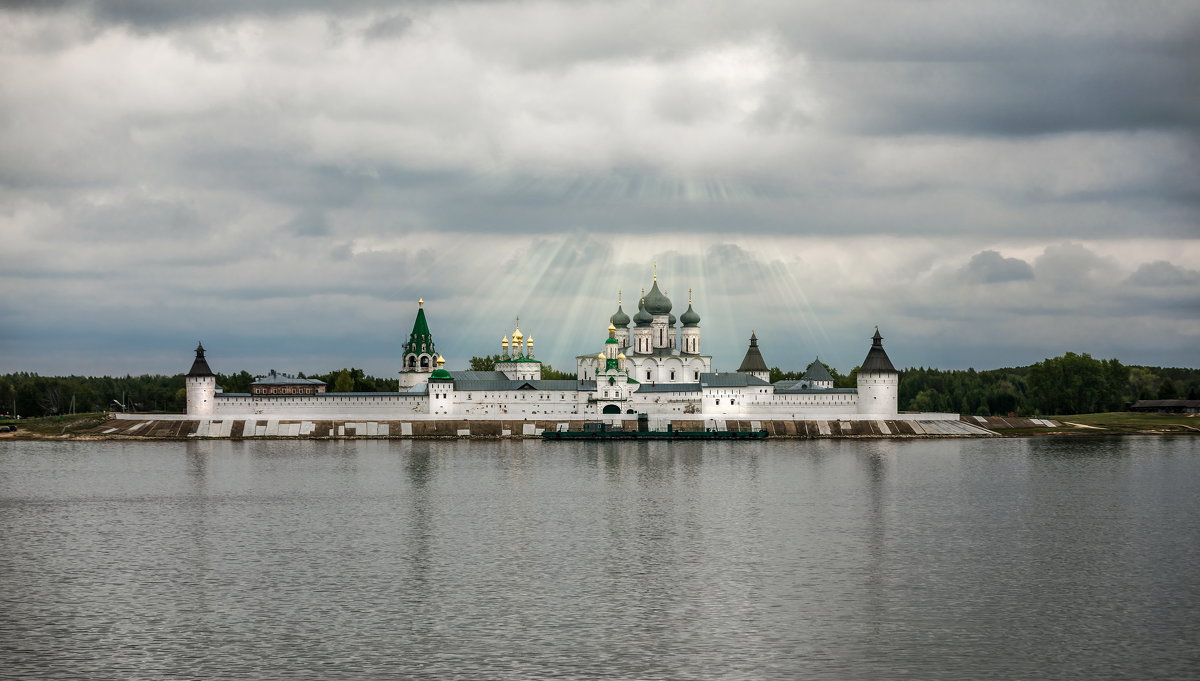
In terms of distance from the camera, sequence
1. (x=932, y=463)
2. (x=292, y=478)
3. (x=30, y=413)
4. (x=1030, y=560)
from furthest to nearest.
Result: (x=30, y=413) < (x=932, y=463) < (x=292, y=478) < (x=1030, y=560)

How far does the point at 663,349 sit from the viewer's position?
85.7 m

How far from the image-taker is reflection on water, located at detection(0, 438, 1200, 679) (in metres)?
18.0

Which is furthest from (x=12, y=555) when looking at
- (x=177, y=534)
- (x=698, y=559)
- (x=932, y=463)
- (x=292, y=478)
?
(x=932, y=463)

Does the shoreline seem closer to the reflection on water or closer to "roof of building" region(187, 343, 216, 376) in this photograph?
"roof of building" region(187, 343, 216, 376)

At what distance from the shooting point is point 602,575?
24266 mm

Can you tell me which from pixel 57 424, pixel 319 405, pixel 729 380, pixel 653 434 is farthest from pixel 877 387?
pixel 57 424

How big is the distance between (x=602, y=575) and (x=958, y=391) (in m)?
76.9

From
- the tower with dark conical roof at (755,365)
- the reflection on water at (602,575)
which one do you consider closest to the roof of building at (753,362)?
the tower with dark conical roof at (755,365)

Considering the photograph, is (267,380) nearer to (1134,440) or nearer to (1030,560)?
(1134,440)

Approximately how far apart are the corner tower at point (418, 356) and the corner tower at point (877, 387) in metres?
28.2

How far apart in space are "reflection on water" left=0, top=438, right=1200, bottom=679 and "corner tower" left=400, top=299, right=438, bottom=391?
37467mm

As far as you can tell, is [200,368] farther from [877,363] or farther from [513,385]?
[877,363]

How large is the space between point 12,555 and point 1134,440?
61.2 m

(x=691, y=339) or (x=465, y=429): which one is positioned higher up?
(x=691, y=339)
